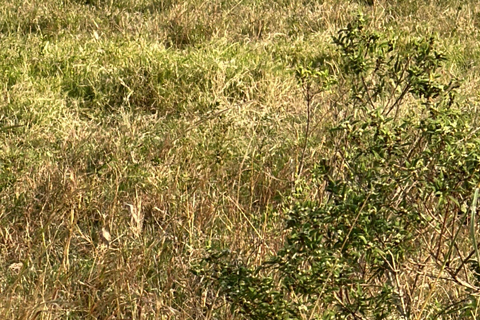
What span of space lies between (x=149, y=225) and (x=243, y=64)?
222 cm

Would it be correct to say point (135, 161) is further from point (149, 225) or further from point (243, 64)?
point (243, 64)

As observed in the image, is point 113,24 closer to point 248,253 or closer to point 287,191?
point 287,191

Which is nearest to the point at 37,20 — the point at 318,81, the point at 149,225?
the point at 318,81

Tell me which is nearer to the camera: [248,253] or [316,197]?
[248,253]

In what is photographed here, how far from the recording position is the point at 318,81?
19.6 feet

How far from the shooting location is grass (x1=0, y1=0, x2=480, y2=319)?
3439 millimetres

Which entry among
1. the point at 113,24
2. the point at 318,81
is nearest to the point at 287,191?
the point at 318,81

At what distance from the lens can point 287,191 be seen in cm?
437

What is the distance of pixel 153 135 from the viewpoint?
5.05 metres

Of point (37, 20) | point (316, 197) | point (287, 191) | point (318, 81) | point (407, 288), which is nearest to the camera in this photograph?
point (407, 288)

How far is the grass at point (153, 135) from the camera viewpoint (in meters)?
3.44

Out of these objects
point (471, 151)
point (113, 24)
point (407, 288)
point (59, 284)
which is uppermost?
point (471, 151)

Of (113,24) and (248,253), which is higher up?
(248,253)

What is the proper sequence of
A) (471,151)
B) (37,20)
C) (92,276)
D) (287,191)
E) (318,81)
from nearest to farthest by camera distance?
(471,151), (92,276), (287,191), (318,81), (37,20)
